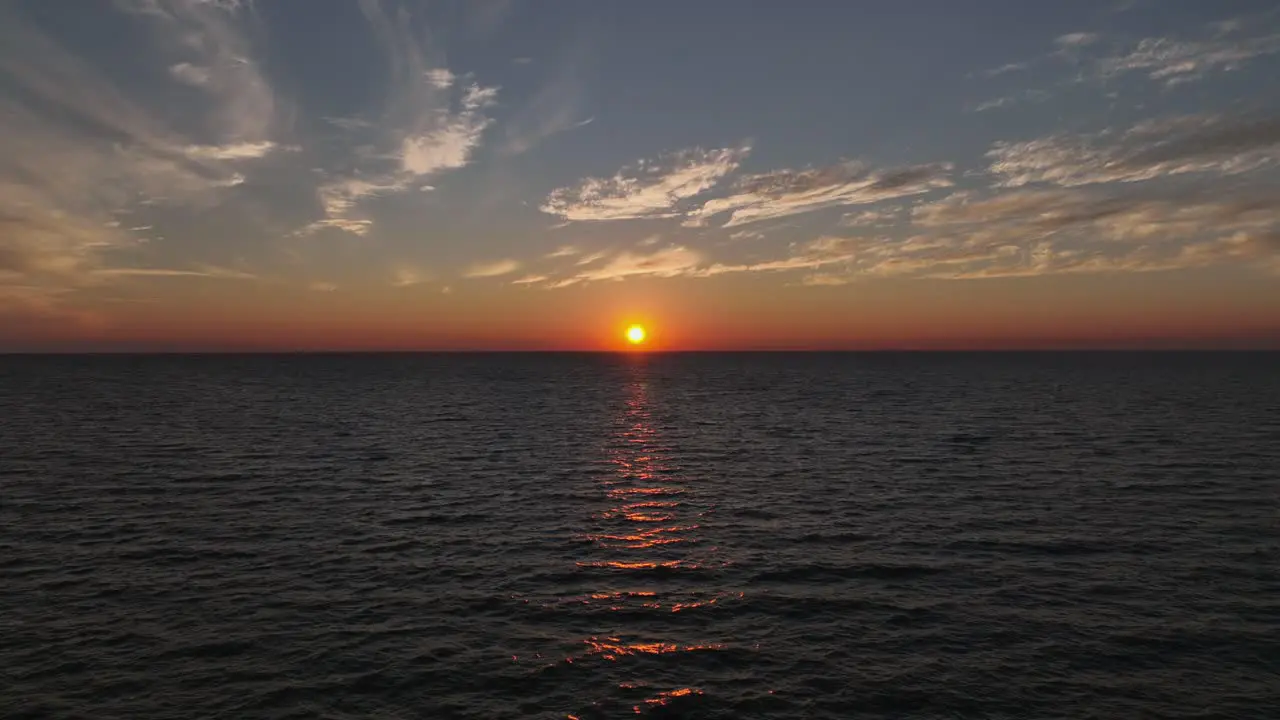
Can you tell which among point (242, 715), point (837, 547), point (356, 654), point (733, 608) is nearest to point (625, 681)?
point (733, 608)

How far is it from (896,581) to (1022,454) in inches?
1664

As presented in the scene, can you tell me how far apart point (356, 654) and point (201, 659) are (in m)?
5.06

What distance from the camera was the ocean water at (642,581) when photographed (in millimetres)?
22969

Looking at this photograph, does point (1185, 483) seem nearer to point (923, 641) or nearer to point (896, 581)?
point (896, 581)

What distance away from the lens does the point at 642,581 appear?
3347cm

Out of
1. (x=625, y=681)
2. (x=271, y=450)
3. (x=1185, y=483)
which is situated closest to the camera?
(x=625, y=681)

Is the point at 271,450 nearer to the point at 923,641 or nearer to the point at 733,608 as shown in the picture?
the point at 733,608

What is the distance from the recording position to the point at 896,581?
3300cm

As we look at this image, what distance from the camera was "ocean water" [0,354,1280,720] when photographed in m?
23.0

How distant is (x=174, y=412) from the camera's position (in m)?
109

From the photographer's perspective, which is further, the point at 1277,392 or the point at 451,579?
the point at 1277,392

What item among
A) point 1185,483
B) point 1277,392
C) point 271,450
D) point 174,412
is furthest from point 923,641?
point 1277,392

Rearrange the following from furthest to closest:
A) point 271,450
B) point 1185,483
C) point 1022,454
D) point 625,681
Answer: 1. point 271,450
2. point 1022,454
3. point 1185,483
4. point 625,681

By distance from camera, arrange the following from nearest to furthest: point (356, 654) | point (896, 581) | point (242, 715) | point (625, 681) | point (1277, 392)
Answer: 1. point (242, 715)
2. point (625, 681)
3. point (356, 654)
4. point (896, 581)
5. point (1277, 392)
